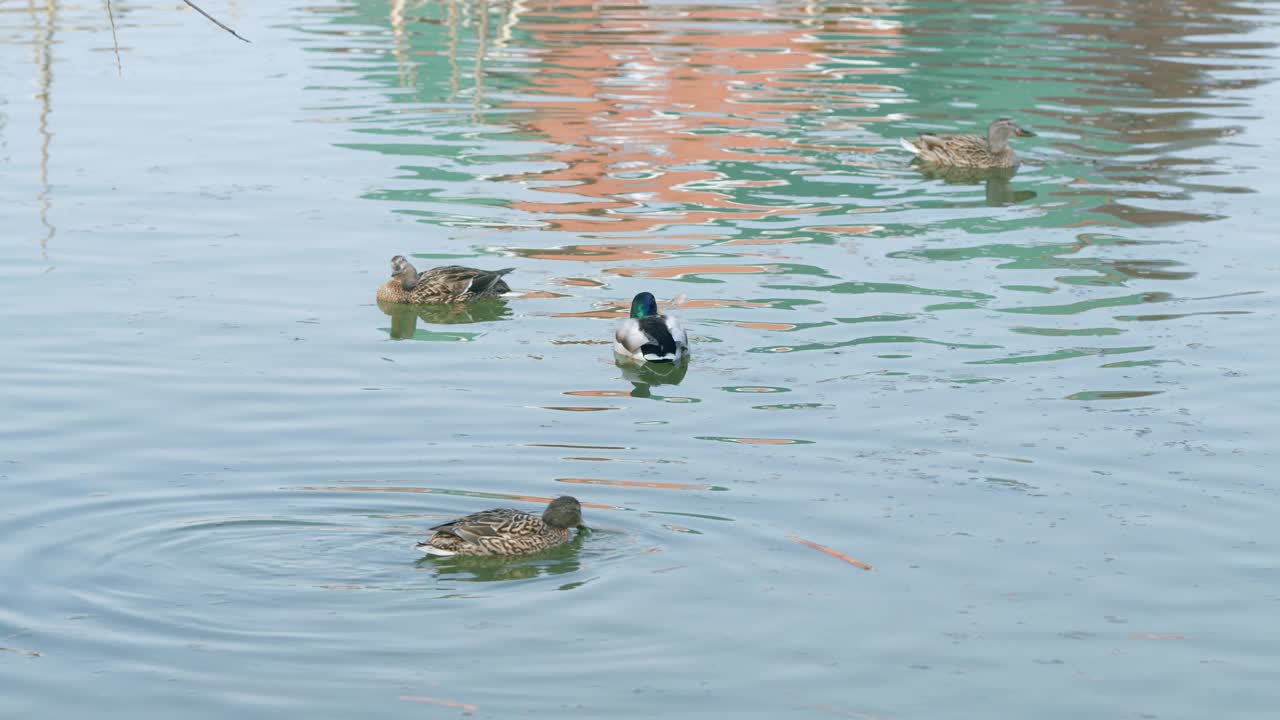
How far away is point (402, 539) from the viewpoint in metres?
9.96

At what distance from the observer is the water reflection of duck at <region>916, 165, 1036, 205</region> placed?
20.9 m

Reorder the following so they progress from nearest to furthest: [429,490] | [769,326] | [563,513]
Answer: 1. [563,513]
2. [429,490]
3. [769,326]

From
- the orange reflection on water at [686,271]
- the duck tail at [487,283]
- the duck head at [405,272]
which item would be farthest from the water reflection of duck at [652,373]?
the orange reflection on water at [686,271]

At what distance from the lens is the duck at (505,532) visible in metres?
9.57

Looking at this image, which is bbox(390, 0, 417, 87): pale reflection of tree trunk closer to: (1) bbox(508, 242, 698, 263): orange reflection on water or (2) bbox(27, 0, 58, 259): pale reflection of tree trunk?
(2) bbox(27, 0, 58, 259): pale reflection of tree trunk

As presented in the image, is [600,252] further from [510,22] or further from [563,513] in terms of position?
[510,22]

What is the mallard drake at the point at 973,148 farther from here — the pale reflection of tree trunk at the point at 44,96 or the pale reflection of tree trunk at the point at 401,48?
the pale reflection of tree trunk at the point at 401,48

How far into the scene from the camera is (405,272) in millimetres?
15945

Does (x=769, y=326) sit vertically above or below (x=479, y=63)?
above

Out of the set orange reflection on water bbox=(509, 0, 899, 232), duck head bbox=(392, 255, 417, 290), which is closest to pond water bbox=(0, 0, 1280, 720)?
orange reflection on water bbox=(509, 0, 899, 232)

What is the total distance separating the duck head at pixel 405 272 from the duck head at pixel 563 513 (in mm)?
6371

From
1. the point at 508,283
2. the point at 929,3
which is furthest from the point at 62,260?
the point at 929,3

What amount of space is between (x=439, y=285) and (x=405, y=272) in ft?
1.00

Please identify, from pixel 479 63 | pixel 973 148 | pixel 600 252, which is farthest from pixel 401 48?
pixel 600 252
